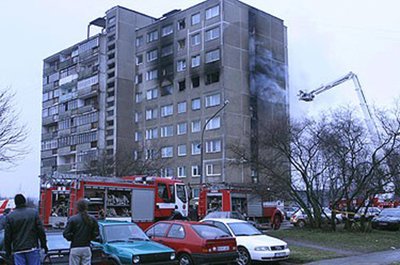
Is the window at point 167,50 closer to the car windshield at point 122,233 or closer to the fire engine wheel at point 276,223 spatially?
the fire engine wheel at point 276,223

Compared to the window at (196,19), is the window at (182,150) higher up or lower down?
lower down

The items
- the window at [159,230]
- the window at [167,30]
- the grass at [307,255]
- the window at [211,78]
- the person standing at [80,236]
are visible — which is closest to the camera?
the person standing at [80,236]

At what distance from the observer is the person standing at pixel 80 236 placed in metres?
9.55

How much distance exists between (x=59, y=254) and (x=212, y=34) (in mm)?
55774

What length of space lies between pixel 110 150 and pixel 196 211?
140 feet

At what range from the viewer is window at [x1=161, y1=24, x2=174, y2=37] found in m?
70.9

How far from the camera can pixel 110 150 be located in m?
71.7

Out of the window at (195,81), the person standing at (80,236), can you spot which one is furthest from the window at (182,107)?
the person standing at (80,236)

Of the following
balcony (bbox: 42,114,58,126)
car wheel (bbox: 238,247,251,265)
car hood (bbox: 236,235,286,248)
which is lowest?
car wheel (bbox: 238,247,251,265)

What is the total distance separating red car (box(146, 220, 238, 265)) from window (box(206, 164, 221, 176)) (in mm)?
45638

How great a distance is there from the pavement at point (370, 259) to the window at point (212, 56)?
46959 millimetres

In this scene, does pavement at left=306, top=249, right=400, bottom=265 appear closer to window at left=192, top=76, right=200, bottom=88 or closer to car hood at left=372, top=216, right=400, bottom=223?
car hood at left=372, top=216, right=400, bottom=223

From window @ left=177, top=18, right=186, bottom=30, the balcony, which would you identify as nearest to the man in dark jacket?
window @ left=177, top=18, right=186, bottom=30

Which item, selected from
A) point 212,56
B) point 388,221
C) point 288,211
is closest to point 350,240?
point 388,221
